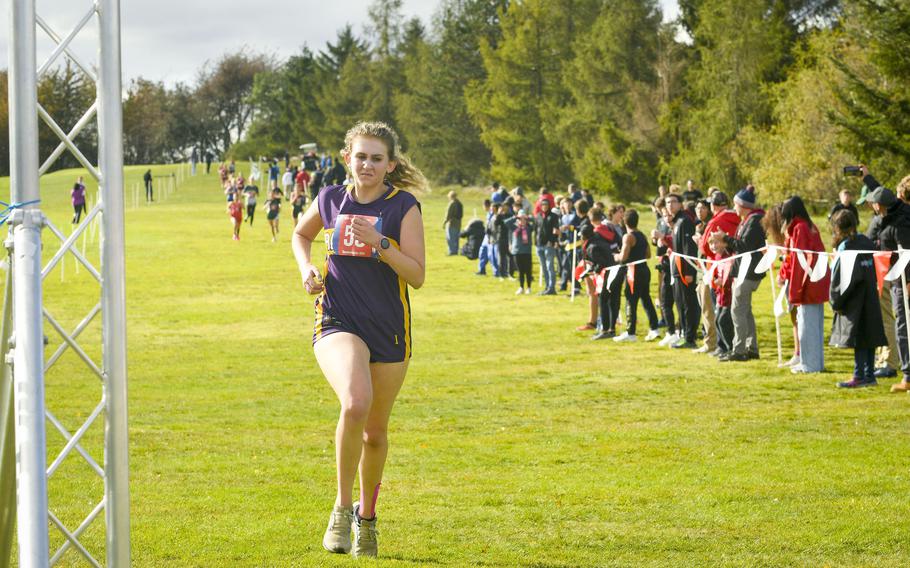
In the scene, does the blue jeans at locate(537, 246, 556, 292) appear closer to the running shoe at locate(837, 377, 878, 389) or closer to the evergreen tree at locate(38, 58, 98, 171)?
the running shoe at locate(837, 377, 878, 389)

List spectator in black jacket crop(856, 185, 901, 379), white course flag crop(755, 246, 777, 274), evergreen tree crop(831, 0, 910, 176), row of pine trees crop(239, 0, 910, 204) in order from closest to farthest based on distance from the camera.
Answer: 1. spectator in black jacket crop(856, 185, 901, 379)
2. white course flag crop(755, 246, 777, 274)
3. evergreen tree crop(831, 0, 910, 176)
4. row of pine trees crop(239, 0, 910, 204)

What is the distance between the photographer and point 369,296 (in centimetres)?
626

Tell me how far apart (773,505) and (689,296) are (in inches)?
395

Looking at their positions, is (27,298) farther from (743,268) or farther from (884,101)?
(884,101)

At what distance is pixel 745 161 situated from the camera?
52.2m

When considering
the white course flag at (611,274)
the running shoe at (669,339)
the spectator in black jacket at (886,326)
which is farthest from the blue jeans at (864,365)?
the white course flag at (611,274)

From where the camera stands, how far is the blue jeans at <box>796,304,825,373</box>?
14258 millimetres

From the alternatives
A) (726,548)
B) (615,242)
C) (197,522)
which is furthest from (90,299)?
(726,548)

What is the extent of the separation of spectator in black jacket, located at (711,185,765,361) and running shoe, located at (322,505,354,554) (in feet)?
33.1

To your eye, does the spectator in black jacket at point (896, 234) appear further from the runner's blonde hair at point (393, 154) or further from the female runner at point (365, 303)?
the female runner at point (365, 303)

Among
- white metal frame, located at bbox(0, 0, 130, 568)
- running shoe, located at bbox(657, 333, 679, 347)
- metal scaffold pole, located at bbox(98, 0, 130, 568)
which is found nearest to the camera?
white metal frame, located at bbox(0, 0, 130, 568)

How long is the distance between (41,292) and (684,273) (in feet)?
46.3

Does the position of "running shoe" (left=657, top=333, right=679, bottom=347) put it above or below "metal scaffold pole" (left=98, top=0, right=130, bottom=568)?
below

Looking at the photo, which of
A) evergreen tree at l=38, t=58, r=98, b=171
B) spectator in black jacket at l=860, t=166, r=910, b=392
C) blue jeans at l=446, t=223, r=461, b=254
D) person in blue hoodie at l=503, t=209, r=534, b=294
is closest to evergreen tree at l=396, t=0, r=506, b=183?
blue jeans at l=446, t=223, r=461, b=254
